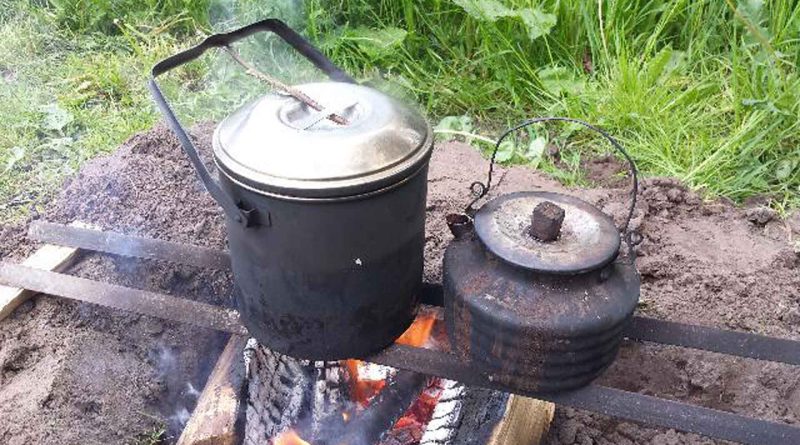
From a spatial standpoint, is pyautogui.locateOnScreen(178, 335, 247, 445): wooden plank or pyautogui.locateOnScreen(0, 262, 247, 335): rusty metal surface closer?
pyautogui.locateOnScreen(178, 335, 247, 445): wooden plank

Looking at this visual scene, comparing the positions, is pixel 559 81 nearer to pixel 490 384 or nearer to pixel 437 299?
pixel 437 299

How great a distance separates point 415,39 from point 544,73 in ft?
2.86

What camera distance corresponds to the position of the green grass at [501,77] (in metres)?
3.67

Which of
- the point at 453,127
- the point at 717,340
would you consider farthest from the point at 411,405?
the point at 453,127

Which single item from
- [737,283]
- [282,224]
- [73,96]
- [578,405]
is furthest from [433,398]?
[73,96]

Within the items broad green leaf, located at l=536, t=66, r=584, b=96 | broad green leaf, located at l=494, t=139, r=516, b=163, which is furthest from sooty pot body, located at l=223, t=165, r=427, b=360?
broad green leaf, located at l=536, t=66, r=584, b=96

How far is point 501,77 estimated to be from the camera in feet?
14.0

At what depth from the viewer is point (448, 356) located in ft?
7.13

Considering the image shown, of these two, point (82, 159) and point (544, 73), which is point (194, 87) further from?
point (544, 73)

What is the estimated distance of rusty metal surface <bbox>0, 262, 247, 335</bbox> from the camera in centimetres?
236

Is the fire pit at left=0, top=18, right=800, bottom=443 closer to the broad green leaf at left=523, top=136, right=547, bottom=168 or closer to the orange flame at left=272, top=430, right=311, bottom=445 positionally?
the orange flame at left=272, top=430, right=311, bottom=445

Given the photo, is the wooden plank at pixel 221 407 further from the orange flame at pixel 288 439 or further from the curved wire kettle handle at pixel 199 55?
the curved wire kettle handle at pixel 199 55

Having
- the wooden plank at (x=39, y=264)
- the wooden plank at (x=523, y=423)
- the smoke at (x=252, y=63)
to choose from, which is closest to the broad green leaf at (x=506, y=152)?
the smoke at (x=252, y=63)

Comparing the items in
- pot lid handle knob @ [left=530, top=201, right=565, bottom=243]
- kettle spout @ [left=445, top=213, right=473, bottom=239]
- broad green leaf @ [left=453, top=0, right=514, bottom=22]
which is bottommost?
broad green leaf @ [left=453, top=0, right=514, bottom=22]
